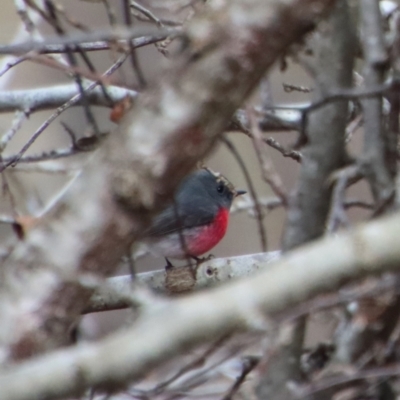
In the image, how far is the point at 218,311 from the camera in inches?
55.1

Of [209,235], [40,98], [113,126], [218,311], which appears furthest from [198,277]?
[113,126]

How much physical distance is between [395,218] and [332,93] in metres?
0.48

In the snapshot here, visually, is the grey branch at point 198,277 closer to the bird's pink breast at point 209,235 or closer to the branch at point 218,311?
the bird's pink breast at point 209,235

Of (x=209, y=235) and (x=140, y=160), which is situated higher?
(x=140, y=160)

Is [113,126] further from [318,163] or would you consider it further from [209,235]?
[318,163]

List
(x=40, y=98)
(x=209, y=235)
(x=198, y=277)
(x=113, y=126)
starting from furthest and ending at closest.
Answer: (x=113, y=126), (x=209, y=235), (x=40, y=98), (x=198, y=277)

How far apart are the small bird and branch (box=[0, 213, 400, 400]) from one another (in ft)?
12.6

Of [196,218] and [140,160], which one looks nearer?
[140,160]

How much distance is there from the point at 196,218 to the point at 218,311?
4432 mm

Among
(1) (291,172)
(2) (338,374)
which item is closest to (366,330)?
(2) (338,374)

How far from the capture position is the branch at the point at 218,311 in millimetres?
1393

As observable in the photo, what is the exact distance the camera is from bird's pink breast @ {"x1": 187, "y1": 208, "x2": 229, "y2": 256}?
5727 millimetres

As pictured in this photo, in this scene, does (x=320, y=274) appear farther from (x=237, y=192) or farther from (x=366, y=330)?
(x=237, y=192)

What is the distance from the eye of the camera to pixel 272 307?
4.68 feet
